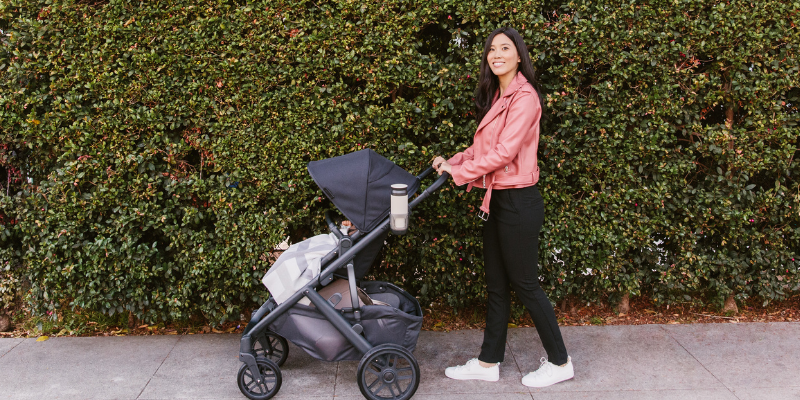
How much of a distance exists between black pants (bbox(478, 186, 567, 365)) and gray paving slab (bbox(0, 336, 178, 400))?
225 cm

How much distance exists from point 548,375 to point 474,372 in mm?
452

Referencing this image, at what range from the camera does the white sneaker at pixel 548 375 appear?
12.0ft

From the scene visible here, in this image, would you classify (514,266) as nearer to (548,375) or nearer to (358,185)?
(548,375)

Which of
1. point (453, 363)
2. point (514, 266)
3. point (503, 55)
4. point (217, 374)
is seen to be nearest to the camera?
point (503, 55)

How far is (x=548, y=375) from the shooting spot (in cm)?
365

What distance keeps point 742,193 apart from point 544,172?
1463 mm

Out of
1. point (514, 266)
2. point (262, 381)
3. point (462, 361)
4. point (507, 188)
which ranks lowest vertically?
point (462, 361)

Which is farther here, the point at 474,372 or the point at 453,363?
the point at 453,363

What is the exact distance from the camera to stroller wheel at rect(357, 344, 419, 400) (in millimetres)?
3352

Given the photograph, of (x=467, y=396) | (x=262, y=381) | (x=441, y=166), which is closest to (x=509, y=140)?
(x=441, y=166)

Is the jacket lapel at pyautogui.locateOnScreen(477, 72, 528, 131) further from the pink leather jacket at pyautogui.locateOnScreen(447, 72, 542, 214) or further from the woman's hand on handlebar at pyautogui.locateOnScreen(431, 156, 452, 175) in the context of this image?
the woman's hand on handlebar at pyautogui.locateOnScreen(431, 156, 452, 175)

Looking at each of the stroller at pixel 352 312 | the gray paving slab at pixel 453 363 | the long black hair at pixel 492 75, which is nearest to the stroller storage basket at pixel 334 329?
the stroller at pixel 352 312

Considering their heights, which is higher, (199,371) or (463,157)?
(463,157)

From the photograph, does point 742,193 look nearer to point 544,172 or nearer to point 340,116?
point 544,172
